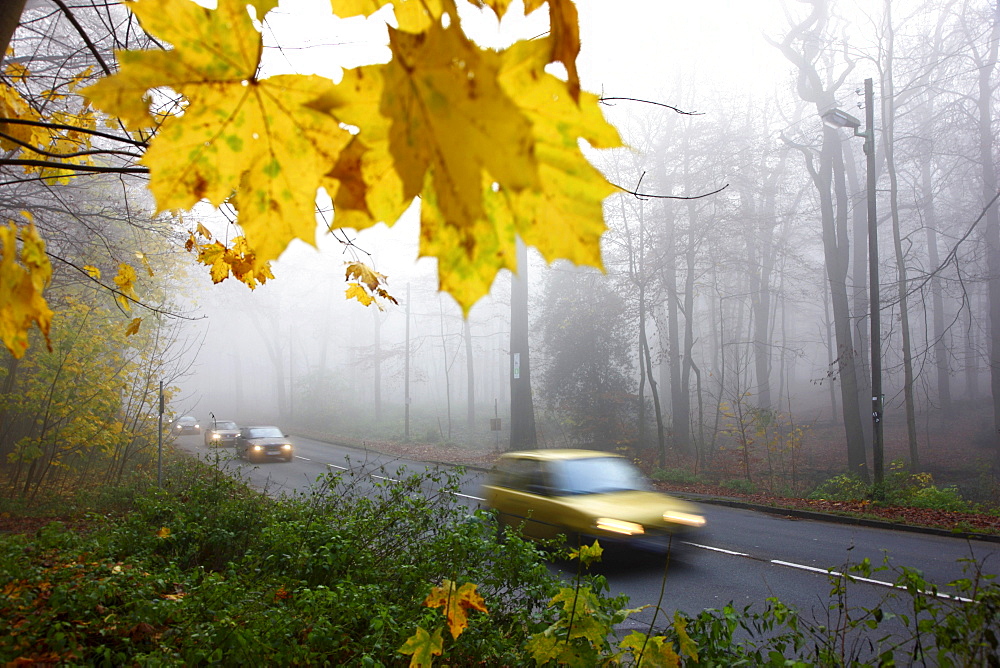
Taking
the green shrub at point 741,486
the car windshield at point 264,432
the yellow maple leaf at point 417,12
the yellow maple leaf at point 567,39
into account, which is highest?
the yellow maple leaf at point 417,12

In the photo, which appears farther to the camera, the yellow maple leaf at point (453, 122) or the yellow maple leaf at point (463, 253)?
the yellow maple leaf at point (463, 253)

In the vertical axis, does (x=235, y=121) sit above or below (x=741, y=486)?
above

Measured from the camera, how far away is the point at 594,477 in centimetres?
762

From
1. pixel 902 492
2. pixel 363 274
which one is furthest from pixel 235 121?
pixel 902 492

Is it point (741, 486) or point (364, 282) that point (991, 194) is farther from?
point (364, 282)

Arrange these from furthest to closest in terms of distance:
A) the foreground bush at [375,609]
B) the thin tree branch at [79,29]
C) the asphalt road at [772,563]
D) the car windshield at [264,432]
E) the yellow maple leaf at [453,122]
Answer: the car windshield at [264,432] → the asphalt road at [772,563] → the foreground bush at [375,609] → the thin tree branch at [79,29] → the yellow maple leaf at [453,122]

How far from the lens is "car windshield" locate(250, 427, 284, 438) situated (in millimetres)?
20578

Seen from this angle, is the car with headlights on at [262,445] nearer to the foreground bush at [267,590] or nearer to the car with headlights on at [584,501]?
the car with headlights on at [584,501]

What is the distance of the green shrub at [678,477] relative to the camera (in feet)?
53.3

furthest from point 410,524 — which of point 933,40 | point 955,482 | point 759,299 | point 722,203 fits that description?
point 759,299

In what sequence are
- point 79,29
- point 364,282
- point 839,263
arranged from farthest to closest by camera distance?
point 839,263 → point 364,282 → point 79,29

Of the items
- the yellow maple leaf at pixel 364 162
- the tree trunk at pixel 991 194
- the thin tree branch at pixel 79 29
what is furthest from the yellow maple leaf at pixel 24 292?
the tree trunk at pixel 991 194

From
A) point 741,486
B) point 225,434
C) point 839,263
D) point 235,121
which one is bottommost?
point 741,486

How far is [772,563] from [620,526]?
2685mm
